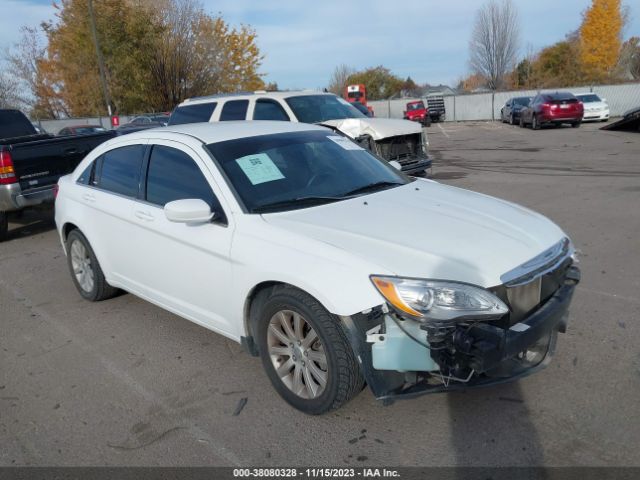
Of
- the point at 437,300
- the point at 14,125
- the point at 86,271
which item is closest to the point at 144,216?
the point at 86,271

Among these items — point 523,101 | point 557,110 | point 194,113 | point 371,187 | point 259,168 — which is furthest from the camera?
Result: point 523,101

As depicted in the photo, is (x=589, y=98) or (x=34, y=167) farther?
(x=589, y=98)

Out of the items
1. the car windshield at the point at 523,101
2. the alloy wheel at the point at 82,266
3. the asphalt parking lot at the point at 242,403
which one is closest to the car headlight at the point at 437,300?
the asphalt parking lot at the point at 242,403

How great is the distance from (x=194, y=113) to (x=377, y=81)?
258 ft

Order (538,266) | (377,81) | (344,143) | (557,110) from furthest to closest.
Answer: (377,81)
(557,110)
(344,143)
(538,266)

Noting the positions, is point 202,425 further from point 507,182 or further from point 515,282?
point 507,182

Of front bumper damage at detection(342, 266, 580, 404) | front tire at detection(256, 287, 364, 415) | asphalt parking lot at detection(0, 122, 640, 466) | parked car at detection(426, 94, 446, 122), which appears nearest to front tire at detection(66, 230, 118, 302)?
asphalt parking lot at detection(0, 122, 640, 466)

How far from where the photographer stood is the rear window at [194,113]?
412 inches

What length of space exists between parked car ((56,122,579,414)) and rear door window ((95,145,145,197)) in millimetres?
19

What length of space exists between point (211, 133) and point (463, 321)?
8.06 ft

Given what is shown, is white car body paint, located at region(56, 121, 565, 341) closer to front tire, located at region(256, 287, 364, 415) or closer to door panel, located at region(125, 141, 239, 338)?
door panel, located at region(125, 141, 239, 338)

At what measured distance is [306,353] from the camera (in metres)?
3.21

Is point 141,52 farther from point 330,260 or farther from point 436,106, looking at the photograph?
point 330,260

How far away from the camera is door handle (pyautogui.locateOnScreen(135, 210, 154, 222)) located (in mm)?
4200
